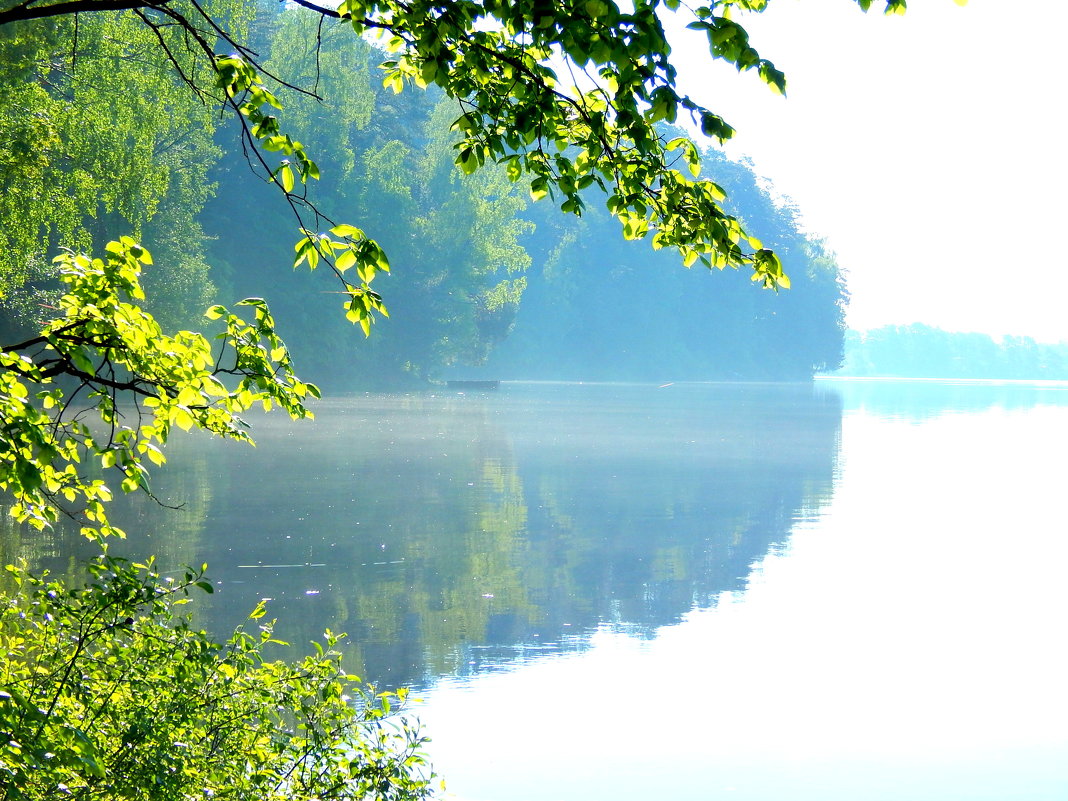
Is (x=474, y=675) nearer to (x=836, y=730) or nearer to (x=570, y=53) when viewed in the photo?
(x=836, y=730)

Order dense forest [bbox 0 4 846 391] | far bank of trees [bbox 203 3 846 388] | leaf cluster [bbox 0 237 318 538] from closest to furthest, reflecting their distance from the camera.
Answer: leaf cluster [bbox 0 237 318 538] → dense forest [bbox 0 4 846 391] → far bank of trees [bbox 203 3 846 388]

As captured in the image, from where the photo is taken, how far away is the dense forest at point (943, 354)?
15238 cm

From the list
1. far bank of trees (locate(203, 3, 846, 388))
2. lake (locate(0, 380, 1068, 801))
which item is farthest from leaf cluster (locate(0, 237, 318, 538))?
far bank of trees (locate(203, 3, 846, 388))

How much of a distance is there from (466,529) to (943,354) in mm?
→ 153712

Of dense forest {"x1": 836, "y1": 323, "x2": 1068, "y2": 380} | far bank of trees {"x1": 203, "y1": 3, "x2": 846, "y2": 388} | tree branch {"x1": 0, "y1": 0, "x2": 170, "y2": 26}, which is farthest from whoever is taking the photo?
dense forest {"x1": 836, "y1": 323, "x2": 1068, "y2": 380}

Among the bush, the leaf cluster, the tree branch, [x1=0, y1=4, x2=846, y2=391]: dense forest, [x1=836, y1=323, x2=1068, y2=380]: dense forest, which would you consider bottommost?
the bush

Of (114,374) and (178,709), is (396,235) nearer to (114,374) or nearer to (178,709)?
(114,374)

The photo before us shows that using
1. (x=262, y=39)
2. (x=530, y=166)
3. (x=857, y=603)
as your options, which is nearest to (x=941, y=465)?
(x=857, y=603)

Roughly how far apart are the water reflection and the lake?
48 millimetres

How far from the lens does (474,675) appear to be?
23.8 ft

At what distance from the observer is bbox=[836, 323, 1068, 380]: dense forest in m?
152

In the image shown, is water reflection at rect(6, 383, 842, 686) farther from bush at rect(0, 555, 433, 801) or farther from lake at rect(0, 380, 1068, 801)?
bush at rect(0, 555, 433, 801)

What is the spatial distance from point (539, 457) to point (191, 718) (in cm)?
1679

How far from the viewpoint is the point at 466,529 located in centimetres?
1280
